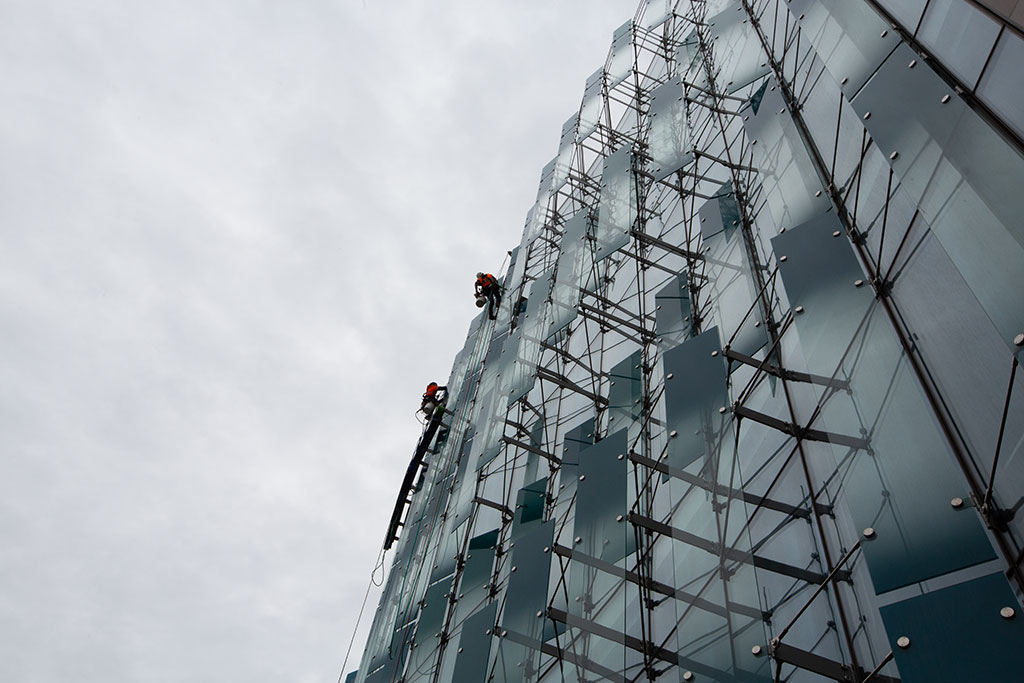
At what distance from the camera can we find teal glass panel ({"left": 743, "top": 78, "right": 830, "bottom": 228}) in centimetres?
671

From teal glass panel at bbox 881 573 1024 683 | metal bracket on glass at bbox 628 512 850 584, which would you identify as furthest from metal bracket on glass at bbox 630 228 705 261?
teal glass panel at bbox 881 573 1024 683

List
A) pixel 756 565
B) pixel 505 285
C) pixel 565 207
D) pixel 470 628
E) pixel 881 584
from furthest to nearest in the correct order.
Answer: pixel 505 285 < pixel 565 207 < pixel 470 628 < pixel 756 565 < pixel 881 584

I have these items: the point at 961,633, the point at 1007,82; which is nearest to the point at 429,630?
the point at 961,633

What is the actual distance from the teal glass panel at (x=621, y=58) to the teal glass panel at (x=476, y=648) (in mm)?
13097

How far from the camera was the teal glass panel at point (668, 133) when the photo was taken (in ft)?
33.7

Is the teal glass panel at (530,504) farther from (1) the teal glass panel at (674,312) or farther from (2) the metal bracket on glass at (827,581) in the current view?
(2) the metal bracket on glass at (827,581)

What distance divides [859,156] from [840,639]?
375cm

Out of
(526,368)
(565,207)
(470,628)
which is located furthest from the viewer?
(565,207)

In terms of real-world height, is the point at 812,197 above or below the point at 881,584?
above

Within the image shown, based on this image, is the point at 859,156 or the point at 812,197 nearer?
the point at 859,156

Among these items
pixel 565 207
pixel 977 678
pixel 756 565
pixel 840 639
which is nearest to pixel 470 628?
pixel 756 565

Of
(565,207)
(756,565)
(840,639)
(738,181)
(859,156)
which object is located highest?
(565,207)

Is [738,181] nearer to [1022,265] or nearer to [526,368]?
[526,368]

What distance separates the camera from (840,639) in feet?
15.4
